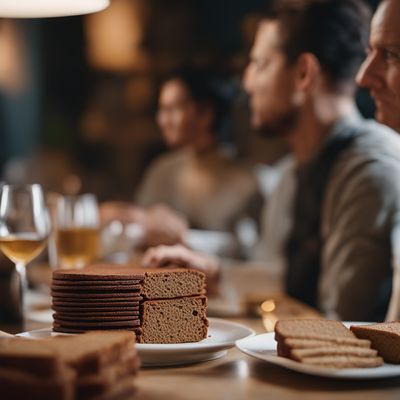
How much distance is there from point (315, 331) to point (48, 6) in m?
0.83

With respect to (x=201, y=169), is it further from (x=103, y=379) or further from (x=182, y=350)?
(x=103, y=379)

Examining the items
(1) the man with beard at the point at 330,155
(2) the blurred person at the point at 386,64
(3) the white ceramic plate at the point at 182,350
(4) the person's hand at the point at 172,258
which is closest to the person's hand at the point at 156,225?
(1) the man with beard at the point at 330,155

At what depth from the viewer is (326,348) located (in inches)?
43.4

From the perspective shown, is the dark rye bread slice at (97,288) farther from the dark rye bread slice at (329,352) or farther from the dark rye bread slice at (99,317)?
the dark rye bread slice at (329,352)

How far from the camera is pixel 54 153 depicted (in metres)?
5.37

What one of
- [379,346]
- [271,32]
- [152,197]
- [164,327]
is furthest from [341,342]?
[152,197]

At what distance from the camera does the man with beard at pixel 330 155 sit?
7.51 ft

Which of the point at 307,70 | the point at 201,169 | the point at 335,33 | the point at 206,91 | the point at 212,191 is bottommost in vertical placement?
the point at 212,191

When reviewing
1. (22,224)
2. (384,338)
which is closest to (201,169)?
(22,224)

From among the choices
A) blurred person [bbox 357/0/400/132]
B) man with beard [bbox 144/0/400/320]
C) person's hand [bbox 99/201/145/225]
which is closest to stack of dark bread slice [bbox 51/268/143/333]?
man with beard [bbox 144/0/400/320]

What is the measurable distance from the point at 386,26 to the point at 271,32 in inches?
38.8

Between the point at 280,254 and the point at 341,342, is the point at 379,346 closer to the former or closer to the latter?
the point at 341,342

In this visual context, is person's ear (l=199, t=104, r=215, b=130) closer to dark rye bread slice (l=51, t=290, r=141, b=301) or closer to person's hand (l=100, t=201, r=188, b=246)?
person's hand (l=100, t=201, r=188, b=246)

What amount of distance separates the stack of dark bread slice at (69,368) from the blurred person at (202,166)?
10.4 ft
